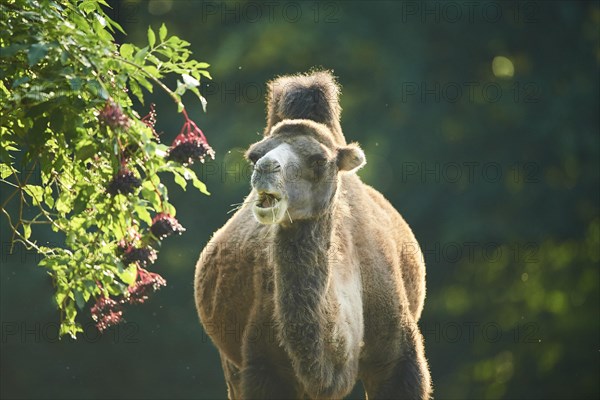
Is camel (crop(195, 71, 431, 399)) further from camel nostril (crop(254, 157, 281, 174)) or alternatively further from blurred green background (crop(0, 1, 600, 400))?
blurred green background (crop(0, 1, 600, 400))

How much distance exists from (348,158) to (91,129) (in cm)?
119

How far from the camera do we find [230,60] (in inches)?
447

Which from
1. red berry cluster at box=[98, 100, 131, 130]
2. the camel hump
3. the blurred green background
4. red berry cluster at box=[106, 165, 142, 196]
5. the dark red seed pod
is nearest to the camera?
red berry cluster at box=[98, 100, 131, 130]

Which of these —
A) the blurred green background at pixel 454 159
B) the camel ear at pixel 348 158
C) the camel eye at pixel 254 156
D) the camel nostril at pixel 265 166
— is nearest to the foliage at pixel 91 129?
the camel nostril at pixel 265 166

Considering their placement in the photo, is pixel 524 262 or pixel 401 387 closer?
pixel 401 387

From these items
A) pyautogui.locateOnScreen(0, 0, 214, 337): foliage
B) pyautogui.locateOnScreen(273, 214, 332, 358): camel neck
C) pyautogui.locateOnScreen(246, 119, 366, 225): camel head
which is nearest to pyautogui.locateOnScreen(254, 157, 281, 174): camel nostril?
pyautogui.locateOnScreen(246, 119, 366, 225): camel head

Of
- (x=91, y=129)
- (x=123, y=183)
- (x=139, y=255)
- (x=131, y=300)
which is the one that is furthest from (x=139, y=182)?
(x=131, y=300)

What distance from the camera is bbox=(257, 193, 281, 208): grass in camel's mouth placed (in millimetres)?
4410

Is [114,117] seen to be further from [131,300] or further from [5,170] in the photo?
[5,170]

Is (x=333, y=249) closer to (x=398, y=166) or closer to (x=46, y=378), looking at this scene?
(x=398, y=166)

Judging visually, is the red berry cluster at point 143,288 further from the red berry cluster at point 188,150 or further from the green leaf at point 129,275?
the red berry cluster at point 188,150

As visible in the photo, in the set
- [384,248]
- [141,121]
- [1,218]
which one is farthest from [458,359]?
[141,121]

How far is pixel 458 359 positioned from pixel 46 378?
4.68 m

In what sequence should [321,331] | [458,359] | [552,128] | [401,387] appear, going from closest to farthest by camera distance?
[321,331] → [401,387] → [552,128] → [458,359]
